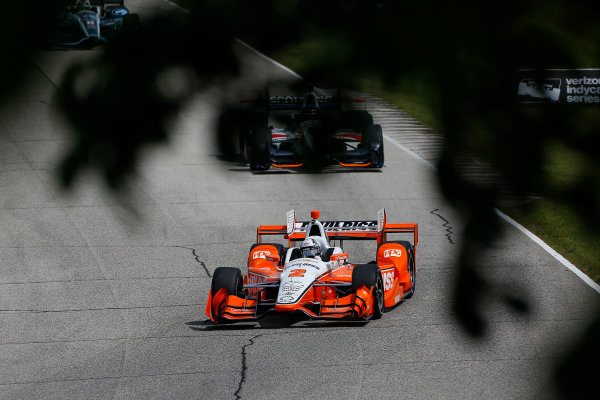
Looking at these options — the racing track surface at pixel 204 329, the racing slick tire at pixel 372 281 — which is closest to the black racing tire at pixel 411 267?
the racing track surface at pixel 204 329

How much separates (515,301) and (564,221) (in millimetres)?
259

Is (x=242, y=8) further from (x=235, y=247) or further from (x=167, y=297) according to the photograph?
(x=235, y=247)

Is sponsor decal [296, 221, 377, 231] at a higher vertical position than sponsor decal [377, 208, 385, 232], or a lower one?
lower

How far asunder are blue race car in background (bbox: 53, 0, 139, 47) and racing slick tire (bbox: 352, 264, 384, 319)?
8938 mm

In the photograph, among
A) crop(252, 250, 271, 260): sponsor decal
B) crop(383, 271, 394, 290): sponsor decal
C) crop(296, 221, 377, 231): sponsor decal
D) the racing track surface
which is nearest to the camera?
the racing track surface

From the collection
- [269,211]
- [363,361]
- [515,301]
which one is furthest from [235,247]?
[515,301]

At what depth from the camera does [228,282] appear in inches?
451

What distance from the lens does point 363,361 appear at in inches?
379

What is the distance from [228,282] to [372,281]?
1760 mm

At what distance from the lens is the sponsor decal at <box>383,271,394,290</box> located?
11599mm

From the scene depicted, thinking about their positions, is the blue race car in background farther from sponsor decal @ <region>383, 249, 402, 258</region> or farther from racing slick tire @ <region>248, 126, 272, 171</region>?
sponsor decal @ <region>383, 249, 402, 258</region>

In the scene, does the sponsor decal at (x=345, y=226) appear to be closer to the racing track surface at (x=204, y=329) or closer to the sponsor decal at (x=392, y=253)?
the sponsor decal at (x=392, y=253)

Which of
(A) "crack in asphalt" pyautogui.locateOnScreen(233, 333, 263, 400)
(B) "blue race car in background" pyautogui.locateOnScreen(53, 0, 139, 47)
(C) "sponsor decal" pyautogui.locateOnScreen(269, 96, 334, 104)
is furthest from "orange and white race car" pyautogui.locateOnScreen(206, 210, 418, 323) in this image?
(B) "blue race car in background" pyautogui.locateOnScreen(53, 0, 139, 47)

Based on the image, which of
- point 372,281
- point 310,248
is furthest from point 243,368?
point 310,248
